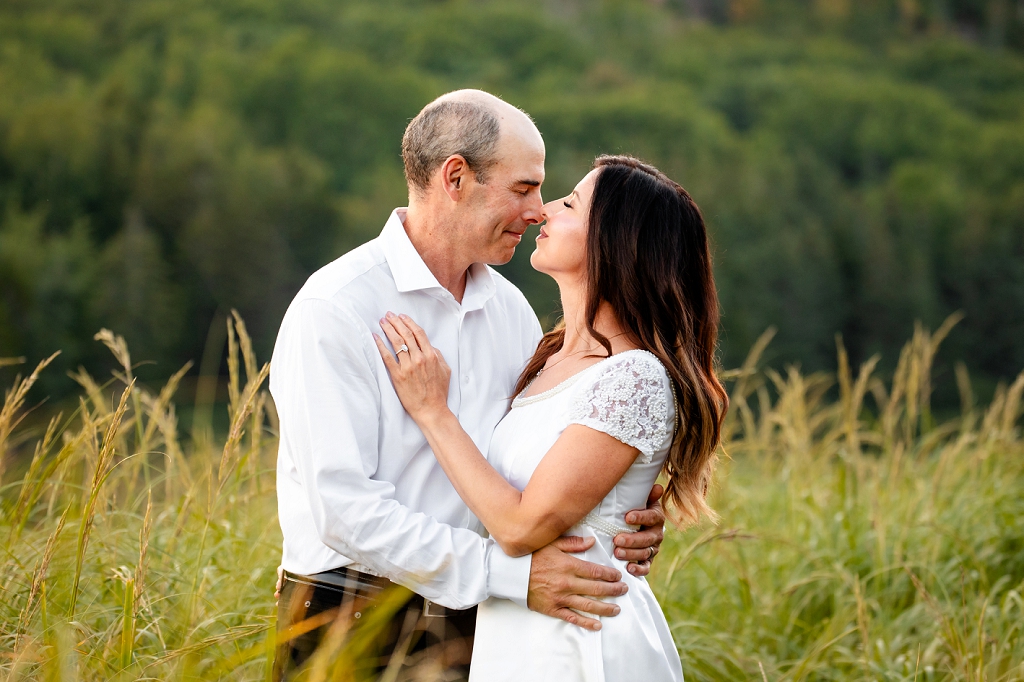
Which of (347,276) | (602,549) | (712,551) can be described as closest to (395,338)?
(347,276)

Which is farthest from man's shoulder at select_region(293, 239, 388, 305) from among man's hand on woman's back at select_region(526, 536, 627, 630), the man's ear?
man's hand on woman's back at select_region(526, 536, 627, 630)

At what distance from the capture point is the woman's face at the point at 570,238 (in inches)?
96.5

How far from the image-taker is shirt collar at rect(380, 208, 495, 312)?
246 centimetres

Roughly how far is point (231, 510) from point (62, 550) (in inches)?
39.5

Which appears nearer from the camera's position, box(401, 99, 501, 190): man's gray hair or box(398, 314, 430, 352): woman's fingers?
box(398, 314, 430, 352): woman's fingers

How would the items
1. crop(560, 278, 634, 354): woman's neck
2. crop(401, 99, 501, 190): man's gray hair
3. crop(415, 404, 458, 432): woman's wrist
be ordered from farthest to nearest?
crop(401, 99, 501, 190): man's gray hair, crop(560, 278, 634, 354): woman's neck, crop(415, 404, 458, 432): woman's wrist

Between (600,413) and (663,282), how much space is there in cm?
42

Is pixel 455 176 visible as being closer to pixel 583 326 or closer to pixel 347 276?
pixel 347 276

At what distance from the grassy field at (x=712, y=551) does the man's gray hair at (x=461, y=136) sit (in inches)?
31.5

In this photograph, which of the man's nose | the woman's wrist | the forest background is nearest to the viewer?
the woman's wrist

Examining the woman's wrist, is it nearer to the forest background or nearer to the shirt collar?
the shirt collar

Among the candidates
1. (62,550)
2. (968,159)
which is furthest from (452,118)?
(968,159)

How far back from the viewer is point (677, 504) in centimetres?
252

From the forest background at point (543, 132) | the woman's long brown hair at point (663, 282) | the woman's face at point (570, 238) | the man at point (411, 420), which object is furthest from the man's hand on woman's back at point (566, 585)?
the forest background at point (543, 132)
